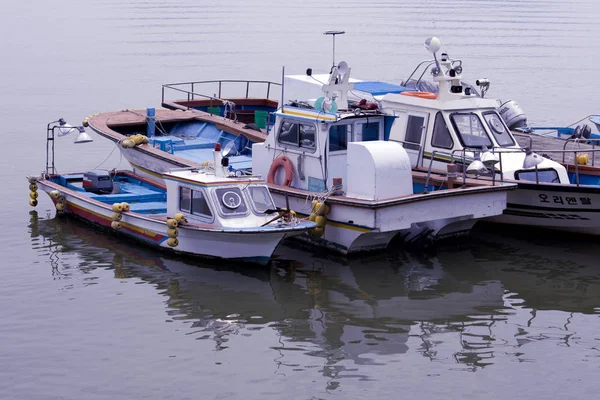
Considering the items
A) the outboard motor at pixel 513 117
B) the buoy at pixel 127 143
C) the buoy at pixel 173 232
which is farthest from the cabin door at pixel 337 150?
the outboard motor at pixel 513 117

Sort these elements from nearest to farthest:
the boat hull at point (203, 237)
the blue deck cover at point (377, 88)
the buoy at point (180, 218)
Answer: the boat hull at point (203, 237) < the buoy at point (180, 218) < the blue deck cover at point (377, 88)

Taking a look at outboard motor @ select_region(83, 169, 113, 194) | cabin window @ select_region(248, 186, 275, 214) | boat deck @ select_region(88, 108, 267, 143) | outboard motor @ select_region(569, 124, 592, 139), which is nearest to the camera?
cabin window @ select_region(248, 186, 275, 214)

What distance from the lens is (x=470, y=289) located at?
1750 centimetres

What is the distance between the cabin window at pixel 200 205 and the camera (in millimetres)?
18000

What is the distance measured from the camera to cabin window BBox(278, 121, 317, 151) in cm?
1945

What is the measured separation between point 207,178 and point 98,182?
422 cm

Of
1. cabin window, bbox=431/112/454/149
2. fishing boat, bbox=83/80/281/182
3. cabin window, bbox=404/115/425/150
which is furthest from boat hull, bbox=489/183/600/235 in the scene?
fishing boat, bbox=83/80/281/182

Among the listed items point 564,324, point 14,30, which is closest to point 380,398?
point 564,324

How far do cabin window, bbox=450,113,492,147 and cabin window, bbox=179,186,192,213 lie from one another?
570 centimetres

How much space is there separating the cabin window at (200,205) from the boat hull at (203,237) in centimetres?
36

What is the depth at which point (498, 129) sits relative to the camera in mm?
21078

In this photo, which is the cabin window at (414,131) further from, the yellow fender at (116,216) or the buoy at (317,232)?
the yellow fender at (116,216)

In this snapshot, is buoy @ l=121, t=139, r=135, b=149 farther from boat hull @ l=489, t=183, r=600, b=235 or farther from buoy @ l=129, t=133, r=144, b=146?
boat hull @ l=489, t=183, r=600, b=235

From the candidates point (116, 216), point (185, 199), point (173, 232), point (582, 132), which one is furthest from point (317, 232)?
point (582, 132)
